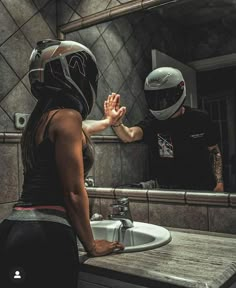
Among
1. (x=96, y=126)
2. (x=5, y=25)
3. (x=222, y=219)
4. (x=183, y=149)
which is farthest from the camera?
(x=96, y=126)

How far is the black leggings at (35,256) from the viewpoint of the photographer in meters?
0.83

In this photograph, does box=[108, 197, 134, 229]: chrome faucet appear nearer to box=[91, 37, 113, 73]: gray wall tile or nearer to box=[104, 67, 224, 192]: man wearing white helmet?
box=[104, 67, 224, 192]: man wearing white helmet

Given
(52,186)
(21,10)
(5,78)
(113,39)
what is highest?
(21,10)

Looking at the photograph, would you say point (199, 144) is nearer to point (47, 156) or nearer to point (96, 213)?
point (96, 213)

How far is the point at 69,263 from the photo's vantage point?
868 millimetres

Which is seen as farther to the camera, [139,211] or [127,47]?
[127,47]

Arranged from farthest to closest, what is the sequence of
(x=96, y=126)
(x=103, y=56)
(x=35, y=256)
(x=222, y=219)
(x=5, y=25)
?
(x=103, y=56), (x=96, y=126), (x=5, y=25), (x=222, y=219), (x=35, y=256)

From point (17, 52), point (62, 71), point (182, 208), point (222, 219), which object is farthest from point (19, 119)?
point (222, 219)

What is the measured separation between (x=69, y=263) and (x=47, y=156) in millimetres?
298

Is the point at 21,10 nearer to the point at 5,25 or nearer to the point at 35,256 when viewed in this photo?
the point at 5,25

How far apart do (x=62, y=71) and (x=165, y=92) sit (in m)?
A: 0.65

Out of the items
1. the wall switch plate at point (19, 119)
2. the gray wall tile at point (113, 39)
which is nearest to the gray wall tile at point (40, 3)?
the gray wall tile at point (113, 39)

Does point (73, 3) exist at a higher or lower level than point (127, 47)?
higher

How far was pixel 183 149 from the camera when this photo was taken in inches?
56.7
